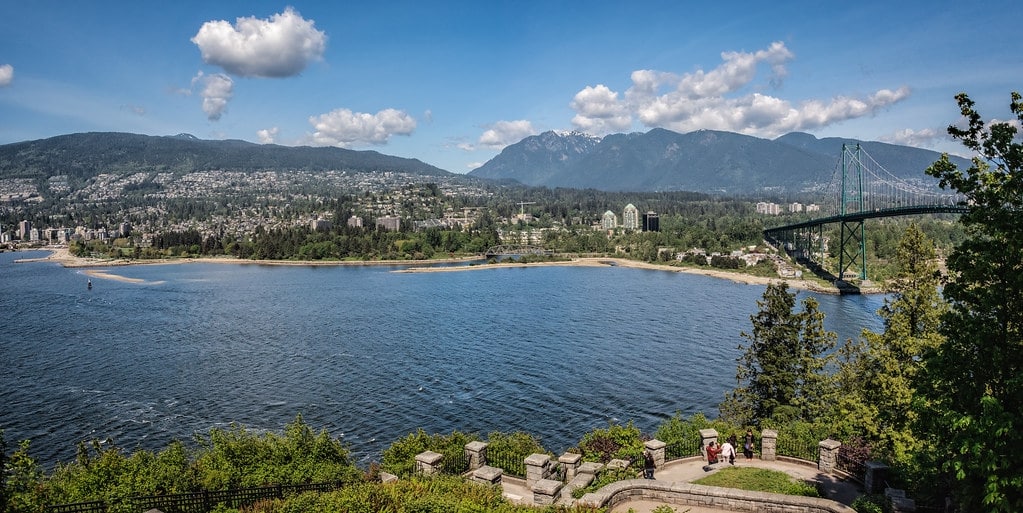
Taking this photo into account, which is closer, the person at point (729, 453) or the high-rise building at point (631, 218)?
the person at point (729, 453)

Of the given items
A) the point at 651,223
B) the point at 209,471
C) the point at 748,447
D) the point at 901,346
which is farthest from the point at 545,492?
the point at 651,223

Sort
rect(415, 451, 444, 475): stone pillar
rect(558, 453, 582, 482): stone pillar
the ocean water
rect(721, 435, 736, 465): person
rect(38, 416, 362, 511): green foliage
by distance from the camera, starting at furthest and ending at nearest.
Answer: the ocean water
rect(721, 435, 736, 465): person
rect(558, 453, 582, 482): stone pillar
rect(415, 451, 444, 475): stone pillar
rect(38, 416, 362, 511): green foliage

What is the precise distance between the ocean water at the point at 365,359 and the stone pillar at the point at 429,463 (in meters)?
10.9

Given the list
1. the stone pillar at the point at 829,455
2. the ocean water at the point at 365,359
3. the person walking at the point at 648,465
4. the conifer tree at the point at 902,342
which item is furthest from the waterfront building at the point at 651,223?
the person walking at the point at 648,465

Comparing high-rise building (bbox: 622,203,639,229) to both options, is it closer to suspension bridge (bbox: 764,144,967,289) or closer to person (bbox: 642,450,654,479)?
suspension bridge (bbox: 764,144,967,289)

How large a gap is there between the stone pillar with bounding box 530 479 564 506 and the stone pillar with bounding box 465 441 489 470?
8.51 ft

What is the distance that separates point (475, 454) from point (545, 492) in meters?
2.97

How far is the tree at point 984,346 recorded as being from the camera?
761 centimetres

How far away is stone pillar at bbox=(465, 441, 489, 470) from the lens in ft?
43.9

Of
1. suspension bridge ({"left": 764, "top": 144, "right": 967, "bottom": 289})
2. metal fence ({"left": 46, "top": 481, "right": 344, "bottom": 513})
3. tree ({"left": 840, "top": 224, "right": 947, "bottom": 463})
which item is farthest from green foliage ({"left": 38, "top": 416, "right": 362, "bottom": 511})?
suspension bridge ({"left": 764, "top": 144, "right": 967, "bottom": 289})

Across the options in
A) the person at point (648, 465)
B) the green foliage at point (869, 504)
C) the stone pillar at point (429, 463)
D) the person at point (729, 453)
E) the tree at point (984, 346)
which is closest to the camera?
the tree at point (984, 346)

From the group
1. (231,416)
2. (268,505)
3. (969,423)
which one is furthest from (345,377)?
(969,423)

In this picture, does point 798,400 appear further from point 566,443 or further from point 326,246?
point 326,246

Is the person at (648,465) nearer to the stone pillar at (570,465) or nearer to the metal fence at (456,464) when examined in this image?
the stone pillar at (570,465)
